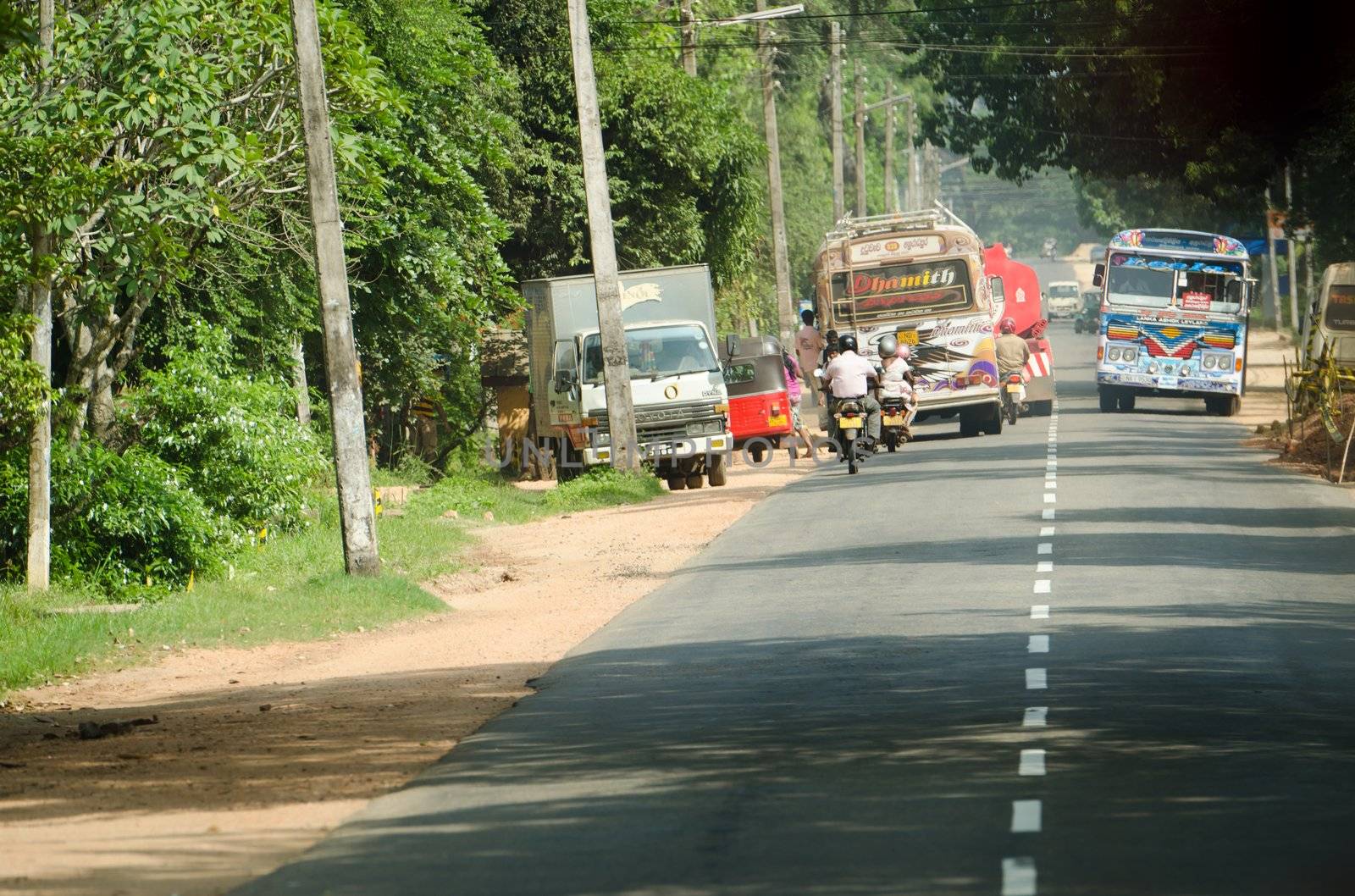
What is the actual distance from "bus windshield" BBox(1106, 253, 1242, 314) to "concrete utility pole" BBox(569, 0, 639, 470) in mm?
14500

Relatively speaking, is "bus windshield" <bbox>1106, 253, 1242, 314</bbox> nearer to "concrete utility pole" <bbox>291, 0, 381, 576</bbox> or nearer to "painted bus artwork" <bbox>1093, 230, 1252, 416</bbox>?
"painted bus artwork" <bbox>1093, 230, 1252, 416</bbox>

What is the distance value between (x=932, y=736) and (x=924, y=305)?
76.6 feet

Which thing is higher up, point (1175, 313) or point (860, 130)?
point (860, 130)

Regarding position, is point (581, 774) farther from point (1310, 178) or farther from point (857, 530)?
point (1310, 178)

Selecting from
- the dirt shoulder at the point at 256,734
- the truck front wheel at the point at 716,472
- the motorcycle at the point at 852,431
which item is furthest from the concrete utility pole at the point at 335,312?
the truck front wheel at the point at 716,472

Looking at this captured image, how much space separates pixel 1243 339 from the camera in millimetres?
38438

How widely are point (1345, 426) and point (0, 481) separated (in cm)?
1861

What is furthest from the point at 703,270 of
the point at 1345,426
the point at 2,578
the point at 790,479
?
the point at 2,578

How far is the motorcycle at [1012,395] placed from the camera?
3712 cm

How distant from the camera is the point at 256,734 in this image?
11.2 metres

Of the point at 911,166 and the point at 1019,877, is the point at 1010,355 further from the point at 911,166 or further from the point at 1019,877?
the point at 911,166

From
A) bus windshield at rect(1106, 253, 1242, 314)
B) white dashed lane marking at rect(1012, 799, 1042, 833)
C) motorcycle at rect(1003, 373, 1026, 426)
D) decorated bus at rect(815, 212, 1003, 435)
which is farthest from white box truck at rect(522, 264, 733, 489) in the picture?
white dashed lane marking at rect(1012, 799, 1042, 833)

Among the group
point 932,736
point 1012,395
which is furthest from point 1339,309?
point 932,736

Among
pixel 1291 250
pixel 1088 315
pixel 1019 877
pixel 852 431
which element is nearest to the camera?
pixel 1019 877
